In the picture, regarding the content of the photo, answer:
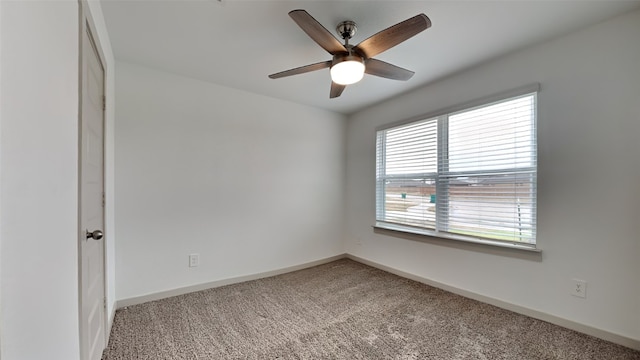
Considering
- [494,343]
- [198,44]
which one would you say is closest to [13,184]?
[198,44]

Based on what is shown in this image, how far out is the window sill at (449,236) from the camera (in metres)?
2.30

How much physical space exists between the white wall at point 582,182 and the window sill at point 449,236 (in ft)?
0.22

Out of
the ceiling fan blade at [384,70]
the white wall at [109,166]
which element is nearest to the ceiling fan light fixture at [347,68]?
the ceiling fan blade at [384,70]

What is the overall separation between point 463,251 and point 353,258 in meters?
1.70

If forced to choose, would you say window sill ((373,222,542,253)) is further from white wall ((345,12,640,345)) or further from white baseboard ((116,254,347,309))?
white baseboard ((116,254,347,309))

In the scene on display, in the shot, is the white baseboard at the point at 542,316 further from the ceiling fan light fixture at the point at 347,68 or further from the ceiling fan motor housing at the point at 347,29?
the ceiling fan motor housing at the point at 347,29

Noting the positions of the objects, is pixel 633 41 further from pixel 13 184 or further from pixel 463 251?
pixel 13 184

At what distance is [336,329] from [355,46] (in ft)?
7.09

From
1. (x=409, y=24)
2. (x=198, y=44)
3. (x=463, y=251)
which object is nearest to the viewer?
(x=409, y=24)

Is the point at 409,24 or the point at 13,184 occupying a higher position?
the point at 409,24

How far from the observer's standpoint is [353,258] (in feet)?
13.2

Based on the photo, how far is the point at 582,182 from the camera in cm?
204

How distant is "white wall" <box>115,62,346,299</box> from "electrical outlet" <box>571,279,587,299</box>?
269cm

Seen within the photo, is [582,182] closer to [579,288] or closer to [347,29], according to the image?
[579,288]
